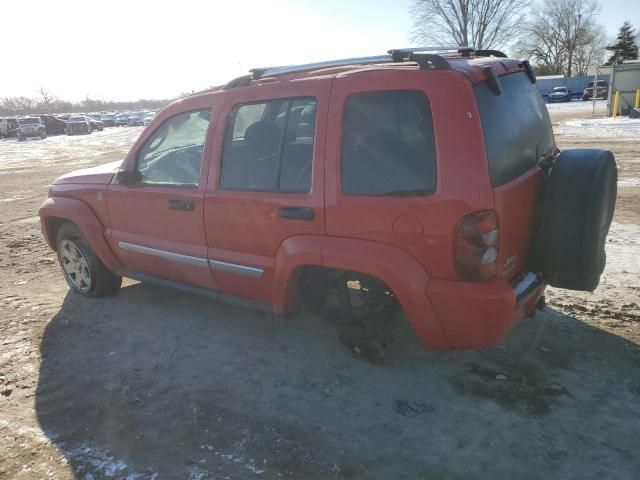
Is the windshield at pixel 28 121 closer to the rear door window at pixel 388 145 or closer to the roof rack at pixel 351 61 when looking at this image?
the roof rack at pixel 351 61

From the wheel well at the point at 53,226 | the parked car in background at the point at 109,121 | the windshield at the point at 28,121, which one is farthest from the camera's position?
the parked car in background at the point at 109,121

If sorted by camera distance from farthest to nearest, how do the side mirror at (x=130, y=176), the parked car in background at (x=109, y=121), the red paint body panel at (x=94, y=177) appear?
the parked car in background at (x=109, y=121) → the red paint body panel at (x=94, y=177) → the side mirror at (x=130, y=176)

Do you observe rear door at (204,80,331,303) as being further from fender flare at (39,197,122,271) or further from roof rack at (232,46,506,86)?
fender flare at (39,197,122,271)

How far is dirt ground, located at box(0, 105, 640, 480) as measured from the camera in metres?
2.58

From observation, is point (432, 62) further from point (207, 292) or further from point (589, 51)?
point (589, 51)

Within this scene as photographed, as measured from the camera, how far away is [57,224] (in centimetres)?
506

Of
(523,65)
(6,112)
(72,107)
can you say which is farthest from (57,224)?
(72,107)

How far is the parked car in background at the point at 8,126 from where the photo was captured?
38.4m

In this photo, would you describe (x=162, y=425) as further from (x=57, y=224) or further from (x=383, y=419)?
(x=57, y=224)

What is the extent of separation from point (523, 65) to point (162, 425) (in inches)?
128

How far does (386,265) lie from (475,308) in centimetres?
53

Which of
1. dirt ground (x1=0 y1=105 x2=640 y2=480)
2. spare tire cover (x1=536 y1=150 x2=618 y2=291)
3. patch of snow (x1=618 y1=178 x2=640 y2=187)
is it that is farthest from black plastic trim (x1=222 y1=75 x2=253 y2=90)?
patch of snow (x1=618 y1=178 x2=640 y2=187)

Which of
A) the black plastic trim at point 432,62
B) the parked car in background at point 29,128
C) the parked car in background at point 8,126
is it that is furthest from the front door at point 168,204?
the parked car in background at point 8,126

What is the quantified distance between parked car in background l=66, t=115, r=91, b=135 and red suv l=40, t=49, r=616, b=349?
4076 centimetres
